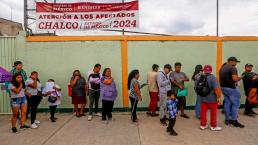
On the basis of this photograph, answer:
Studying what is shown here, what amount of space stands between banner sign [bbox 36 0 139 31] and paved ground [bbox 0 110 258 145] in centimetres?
343

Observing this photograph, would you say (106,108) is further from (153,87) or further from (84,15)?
(84,15)

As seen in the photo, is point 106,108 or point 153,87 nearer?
point 106,108

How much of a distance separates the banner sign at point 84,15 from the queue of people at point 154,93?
6.36ft

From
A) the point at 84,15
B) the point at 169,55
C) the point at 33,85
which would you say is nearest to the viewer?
the point at 33,85

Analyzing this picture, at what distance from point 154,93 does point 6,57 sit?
5133 mm

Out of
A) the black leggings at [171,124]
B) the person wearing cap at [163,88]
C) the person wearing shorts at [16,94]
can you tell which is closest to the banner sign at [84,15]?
the person wearing cap at [163,88]

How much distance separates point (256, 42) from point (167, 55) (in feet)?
10.9

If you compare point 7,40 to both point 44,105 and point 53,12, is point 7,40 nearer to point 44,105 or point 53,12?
point 53,12

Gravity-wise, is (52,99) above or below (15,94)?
below

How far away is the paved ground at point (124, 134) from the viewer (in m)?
6.59

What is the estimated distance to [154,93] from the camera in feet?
29.9

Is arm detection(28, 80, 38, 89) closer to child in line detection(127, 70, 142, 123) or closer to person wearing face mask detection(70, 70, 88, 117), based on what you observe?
person wearing face mask detection(70, 70, 88, 117)

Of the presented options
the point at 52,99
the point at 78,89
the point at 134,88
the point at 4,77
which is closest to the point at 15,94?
the point at 4,77

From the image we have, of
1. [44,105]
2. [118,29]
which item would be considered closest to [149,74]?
[118,29]
